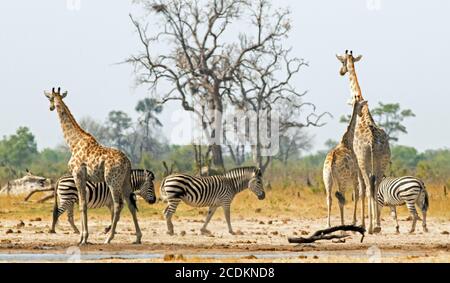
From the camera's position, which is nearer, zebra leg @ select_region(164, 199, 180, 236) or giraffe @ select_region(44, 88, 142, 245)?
giraffe @ select_region(44, 88, 142, 245)

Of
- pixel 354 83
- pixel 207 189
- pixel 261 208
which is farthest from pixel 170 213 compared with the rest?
pixel 261 208

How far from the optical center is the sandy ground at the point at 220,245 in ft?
43.5

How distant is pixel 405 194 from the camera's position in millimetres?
18156

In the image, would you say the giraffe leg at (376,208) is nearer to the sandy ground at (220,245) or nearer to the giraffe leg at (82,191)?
the sandy ground at (220,245)

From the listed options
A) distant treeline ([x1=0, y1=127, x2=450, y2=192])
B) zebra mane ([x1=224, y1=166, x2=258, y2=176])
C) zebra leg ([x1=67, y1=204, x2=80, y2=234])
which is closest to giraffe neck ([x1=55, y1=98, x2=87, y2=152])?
zebra leg ([x1=67, y1=204, x2=80, y2=234])

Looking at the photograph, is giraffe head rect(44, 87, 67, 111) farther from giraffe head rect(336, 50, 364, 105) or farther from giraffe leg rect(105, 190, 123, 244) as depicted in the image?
giraffe head rect(336, 50, 364, 105)

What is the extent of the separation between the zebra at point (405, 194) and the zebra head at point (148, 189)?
3.64 m

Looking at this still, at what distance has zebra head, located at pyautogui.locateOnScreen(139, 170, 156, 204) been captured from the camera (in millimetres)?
18000

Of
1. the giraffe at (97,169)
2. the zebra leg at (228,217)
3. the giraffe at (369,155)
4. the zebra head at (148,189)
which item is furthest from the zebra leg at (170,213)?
the giraffe at (369,155)

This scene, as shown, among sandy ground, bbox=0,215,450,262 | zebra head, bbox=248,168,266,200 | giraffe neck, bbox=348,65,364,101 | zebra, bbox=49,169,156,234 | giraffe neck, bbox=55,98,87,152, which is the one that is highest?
giraffe neck, bbox=348,65,364,101

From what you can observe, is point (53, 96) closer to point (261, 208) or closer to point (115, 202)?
point (115, 202)

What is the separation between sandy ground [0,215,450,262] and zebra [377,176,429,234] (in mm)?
428

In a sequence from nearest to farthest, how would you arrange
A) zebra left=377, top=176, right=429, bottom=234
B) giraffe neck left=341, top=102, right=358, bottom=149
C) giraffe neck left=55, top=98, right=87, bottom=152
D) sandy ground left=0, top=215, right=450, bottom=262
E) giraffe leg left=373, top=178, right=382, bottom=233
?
1. sandy ground left=0, top=215, right=450, bottom=262
2. giraffe neck left=55, top=98, right=87, bottom=152
3. giraffe leg left=373, top=178, right=382, bottom=233
4. giraffe neck left=341, top=102, right=358, bottom=149
5. zebra left=377, top=176, right=429, bottom=234
